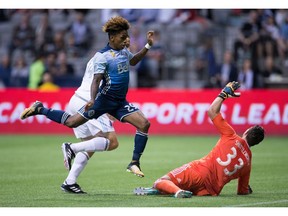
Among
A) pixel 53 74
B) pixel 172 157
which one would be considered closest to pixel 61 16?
pixel 53 74

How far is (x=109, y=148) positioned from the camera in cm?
1232

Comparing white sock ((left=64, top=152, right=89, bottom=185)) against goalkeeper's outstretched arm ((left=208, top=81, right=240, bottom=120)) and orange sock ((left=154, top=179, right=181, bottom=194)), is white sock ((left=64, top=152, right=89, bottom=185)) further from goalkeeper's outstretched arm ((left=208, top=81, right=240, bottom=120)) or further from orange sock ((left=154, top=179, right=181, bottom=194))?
goalkeeper's outstretched arm ((left=208, top=81, right=240, bottom=120))

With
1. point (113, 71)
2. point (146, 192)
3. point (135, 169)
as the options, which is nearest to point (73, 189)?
point (135, 169)

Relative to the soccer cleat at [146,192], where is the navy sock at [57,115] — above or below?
above

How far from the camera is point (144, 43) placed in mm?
26969

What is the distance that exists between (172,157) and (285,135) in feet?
20.0

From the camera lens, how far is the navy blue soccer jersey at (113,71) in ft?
38.7

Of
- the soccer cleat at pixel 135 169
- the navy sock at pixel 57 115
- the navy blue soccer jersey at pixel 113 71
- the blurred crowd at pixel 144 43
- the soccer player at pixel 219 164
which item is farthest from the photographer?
the blurred crowd at pixel 144 43

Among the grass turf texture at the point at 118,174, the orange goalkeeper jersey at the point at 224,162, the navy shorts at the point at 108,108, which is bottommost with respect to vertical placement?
the grass turf texture at the point at 118,174

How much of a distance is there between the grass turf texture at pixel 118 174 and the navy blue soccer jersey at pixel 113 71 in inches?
58.3

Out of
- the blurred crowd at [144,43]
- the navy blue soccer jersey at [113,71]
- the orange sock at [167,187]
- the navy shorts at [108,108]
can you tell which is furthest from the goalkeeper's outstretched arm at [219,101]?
the blurred crowd at [144,43]

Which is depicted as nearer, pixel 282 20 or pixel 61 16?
pixel 282 20

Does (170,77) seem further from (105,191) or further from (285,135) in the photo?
(105,191)

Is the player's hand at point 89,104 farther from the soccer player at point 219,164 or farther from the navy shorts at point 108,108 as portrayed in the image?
the soccer player at point 219,164
